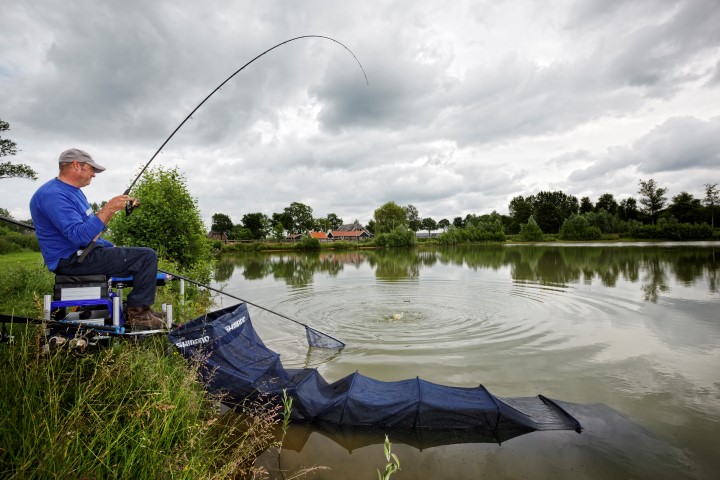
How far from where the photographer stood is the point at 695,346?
8.30m

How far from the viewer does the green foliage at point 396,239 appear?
255 ft

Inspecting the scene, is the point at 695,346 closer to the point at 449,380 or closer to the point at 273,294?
the point at 449,380

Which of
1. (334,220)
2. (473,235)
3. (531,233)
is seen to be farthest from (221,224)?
(531,233)

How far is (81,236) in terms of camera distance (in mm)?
4004

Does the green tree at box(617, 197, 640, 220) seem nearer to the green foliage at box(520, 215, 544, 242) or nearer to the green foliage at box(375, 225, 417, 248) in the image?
the green foliage at box(520, 215, 544, 242)

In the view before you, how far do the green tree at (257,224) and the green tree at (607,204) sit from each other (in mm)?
96207

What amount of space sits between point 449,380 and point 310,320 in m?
5.74

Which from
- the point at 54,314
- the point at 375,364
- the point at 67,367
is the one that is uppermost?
the point at 54,314

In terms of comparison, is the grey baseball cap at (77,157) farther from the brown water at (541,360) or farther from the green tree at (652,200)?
the green tree at (652,200)

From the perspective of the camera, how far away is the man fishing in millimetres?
4027

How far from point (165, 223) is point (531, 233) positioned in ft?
284

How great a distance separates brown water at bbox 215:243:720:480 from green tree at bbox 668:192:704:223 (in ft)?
314

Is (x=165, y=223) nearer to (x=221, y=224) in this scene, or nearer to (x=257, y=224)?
(x=257, y=224)

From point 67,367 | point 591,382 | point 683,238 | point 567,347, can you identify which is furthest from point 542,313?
point 683,238
